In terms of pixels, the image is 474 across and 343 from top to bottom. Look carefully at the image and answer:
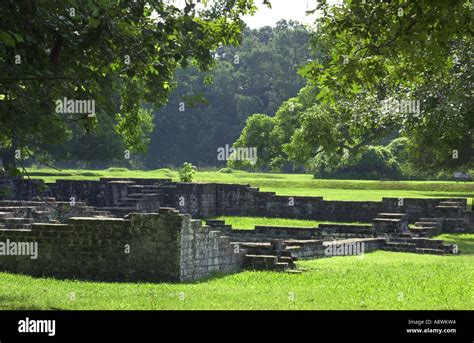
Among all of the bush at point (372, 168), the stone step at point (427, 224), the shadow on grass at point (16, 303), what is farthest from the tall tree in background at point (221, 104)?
the shadow on grass at point (16, 303)

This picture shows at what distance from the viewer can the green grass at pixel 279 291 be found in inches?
583

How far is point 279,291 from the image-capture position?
56.1 feet

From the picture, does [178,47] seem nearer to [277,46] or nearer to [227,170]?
[227,170]

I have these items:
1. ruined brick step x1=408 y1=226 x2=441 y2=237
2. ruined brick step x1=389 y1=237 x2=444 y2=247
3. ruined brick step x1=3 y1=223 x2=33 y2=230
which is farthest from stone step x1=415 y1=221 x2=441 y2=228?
ruined brick step x1=3 y1=223 x2=33 y2=230

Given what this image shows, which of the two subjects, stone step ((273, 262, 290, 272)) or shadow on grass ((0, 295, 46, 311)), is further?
stone step ((273, 262, 290, 272))

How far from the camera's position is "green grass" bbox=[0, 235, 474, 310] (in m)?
14.8

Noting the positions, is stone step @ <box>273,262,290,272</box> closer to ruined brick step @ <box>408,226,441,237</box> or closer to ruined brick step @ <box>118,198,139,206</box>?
ruined brick step @ <box>408,226,441,237</box>

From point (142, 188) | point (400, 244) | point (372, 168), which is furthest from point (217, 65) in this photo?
point (372, 168)

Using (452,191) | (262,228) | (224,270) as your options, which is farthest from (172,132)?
(224,270)

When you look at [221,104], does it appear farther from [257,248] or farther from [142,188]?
[257,248]

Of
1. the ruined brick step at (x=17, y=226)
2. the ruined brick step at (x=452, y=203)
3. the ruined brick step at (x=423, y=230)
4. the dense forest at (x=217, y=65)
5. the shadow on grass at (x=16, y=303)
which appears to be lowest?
the shadow on grass at (x=16, y=303)

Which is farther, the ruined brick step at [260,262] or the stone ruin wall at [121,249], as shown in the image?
the ruined brick step at [260,262]

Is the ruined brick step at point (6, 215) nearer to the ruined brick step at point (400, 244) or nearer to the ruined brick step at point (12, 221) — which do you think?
the ruined brick step at point (12, 221)

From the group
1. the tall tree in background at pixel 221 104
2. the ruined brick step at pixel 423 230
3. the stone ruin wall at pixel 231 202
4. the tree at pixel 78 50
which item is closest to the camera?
the tree at pixel 78 50
